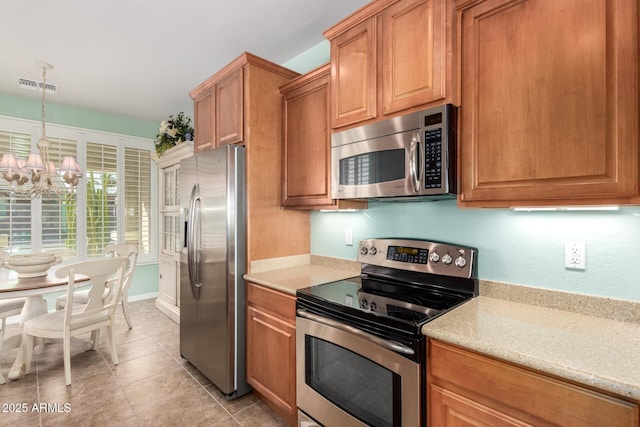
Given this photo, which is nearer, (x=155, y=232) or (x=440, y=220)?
(x=440, y=220)

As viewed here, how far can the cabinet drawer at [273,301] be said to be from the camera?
1.83 m

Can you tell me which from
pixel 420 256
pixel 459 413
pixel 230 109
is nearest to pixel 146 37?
pixel 230 109

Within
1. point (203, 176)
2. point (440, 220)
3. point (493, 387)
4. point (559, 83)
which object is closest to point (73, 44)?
point (203, 176)

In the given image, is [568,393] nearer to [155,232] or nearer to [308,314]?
[308,314]

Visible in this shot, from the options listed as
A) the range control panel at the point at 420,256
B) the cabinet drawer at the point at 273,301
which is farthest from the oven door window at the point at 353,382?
the range control panel at the point at 420,256

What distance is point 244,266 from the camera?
2.20 metres

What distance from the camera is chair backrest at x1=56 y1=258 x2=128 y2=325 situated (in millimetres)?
2320

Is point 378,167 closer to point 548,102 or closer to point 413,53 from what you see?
point 413,53

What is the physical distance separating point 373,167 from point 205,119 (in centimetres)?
178

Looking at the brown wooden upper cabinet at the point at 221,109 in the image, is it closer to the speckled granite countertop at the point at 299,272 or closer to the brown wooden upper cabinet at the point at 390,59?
the brown wooden upper cabinet at the point at 390,59

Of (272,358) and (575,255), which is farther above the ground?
(575,255)

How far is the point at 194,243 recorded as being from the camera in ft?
7.93

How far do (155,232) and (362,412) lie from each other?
4.56m

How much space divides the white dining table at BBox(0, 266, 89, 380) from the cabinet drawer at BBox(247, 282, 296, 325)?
4.94ft
